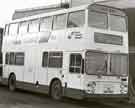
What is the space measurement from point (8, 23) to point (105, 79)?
27.5 ft

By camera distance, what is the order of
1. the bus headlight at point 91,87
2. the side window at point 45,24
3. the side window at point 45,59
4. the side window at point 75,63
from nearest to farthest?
the bus headlight at point 91,87
the side window at point 75,63
the side window at point 45,59
the side window at point 45,24

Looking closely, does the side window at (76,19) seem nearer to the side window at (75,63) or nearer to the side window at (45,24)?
the side window at (75,63)

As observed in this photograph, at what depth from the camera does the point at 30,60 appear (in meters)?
16.4

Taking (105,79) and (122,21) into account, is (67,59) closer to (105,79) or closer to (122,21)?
(105,79)

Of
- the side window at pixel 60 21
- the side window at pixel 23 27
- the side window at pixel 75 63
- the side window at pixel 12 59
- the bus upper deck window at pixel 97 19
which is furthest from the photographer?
the side window at pixel 12 59

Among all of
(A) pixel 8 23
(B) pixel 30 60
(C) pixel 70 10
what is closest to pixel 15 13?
(A) pixel 8 23

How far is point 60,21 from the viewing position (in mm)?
14555

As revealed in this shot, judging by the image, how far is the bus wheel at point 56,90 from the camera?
1405 centimetres

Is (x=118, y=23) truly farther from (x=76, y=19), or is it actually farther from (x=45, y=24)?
(x=45, y=24)

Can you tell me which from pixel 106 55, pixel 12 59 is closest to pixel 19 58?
pixel 12 59

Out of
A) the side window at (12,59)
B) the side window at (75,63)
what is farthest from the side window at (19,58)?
the side window at (75,63)

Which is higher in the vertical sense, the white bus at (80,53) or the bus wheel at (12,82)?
the white bus at (80,53)

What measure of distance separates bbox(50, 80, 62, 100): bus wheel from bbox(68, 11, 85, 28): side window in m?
2.60

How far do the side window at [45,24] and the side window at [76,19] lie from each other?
161cm
